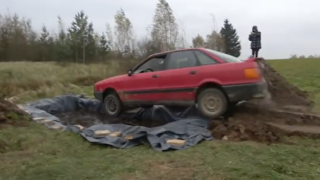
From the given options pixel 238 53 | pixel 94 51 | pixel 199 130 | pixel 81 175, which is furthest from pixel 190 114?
pixel 238 53

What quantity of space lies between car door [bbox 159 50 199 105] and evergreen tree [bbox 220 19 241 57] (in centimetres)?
3496

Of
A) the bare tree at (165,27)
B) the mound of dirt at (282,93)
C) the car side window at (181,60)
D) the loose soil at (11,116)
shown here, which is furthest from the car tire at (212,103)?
the bare tree at (165,27)

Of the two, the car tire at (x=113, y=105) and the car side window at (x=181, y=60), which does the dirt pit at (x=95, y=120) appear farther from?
the car side window at (x=181, y=60)

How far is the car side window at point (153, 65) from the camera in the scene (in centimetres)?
766

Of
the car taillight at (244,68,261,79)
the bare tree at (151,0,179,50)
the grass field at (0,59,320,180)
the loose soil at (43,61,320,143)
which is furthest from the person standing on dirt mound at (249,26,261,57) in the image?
the bare tree at (151,0,179,50)

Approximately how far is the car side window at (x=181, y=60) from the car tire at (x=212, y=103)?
712 mm

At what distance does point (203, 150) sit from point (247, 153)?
0.66 metres

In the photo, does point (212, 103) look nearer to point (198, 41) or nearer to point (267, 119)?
point (267, 119)

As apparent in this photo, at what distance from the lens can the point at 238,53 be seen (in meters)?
42.2

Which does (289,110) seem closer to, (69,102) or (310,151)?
(310,151)

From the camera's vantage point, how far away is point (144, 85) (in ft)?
25.5

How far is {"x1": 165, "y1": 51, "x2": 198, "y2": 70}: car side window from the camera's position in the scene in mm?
7082

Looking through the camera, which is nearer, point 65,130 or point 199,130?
point 199,130

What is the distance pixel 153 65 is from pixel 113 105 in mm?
1762
